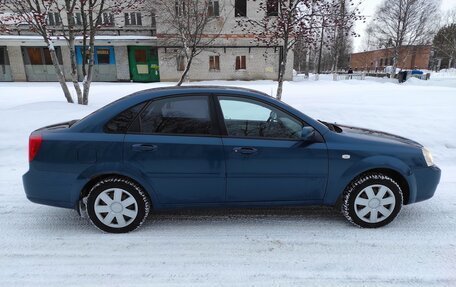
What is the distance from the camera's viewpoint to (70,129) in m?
3.21

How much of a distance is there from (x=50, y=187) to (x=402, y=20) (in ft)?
125

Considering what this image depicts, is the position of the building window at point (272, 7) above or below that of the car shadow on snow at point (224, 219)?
above

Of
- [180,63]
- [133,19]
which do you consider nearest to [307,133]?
[180,63]

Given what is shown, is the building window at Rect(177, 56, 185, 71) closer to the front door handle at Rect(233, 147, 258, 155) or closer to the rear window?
the rear window

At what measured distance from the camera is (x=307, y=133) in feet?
10.4

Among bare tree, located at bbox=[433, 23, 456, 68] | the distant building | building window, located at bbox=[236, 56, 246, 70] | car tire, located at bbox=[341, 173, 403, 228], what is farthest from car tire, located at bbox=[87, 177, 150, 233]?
the distant building

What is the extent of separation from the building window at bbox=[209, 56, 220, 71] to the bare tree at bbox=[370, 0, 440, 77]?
17713 millimetres

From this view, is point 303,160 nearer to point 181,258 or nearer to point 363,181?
point 363,181

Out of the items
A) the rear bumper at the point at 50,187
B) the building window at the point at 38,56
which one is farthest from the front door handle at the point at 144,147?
the building window at the point at 38,56

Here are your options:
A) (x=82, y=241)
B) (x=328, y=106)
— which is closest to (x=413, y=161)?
(x=82, y=241)

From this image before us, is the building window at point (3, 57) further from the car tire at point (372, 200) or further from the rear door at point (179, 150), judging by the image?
the car tire at point (372, 200)

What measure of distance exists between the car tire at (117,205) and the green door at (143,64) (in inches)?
975

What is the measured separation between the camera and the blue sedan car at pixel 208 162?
10.3ft

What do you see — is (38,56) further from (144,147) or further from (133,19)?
(144,147)
